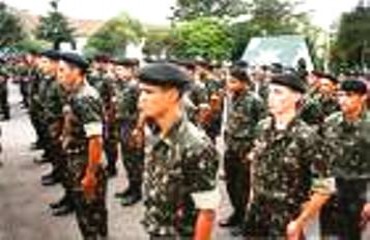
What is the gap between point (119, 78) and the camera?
12.9m

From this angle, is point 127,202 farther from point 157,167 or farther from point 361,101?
point 157,167

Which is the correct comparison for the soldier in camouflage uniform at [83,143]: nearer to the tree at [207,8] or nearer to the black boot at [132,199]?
the black boot at [132,199]

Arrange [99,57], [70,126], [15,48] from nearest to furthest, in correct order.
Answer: [70,126], [99,57], [15,48]

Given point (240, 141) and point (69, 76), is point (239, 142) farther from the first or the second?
point (69, 76)

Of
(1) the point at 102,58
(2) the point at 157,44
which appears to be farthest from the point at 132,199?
(2) the point at 157,44

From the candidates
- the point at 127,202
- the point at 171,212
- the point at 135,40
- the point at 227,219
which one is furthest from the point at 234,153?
the point at 135,40

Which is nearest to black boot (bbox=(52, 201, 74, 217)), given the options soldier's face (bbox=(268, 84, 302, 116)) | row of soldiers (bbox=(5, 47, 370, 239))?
row of soldiers (bbox=(5, 47, 370, 239))

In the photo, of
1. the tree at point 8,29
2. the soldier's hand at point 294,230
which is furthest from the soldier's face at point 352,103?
the tree at point 8,29

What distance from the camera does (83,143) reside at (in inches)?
332

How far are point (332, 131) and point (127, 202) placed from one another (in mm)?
4519

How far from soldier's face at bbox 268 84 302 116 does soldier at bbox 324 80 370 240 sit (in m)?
1.65

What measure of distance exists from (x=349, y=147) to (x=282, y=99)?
1.97 metres

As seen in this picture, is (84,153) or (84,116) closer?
(84,116)

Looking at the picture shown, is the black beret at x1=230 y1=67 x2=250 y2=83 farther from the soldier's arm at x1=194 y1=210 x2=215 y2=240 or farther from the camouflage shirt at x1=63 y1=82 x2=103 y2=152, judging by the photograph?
the soldier's arm at x1=194 y1=210 x2=215 y2=240
